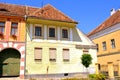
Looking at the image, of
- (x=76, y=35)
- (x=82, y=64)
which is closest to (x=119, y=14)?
(x=76, y=35)

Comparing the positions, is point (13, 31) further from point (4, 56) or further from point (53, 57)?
point (53, 57)

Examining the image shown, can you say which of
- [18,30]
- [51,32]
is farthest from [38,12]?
[18,30]

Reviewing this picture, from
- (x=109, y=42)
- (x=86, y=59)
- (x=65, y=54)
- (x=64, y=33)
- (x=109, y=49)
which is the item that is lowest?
(x=86, y=59)

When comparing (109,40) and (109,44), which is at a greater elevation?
(109,40)

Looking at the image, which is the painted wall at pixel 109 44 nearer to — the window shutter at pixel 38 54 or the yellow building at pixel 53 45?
the yellow building at pixel 53 45

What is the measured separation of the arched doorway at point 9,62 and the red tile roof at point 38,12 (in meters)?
4.73

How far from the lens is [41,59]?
2430 centimetres

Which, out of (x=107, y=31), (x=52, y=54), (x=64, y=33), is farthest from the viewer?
(x=107, y=31)

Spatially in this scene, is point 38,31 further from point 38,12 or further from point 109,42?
point 109,42

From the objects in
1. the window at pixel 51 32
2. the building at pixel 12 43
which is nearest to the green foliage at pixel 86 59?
the window at pixel 51 32

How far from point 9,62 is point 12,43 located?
2330 millimetres

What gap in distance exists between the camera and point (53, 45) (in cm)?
2531

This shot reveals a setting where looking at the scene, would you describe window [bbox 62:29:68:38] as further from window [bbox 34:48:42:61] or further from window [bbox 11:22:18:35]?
window [bbox 11:22:18:35]

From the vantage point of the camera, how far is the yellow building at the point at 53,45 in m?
24.0
